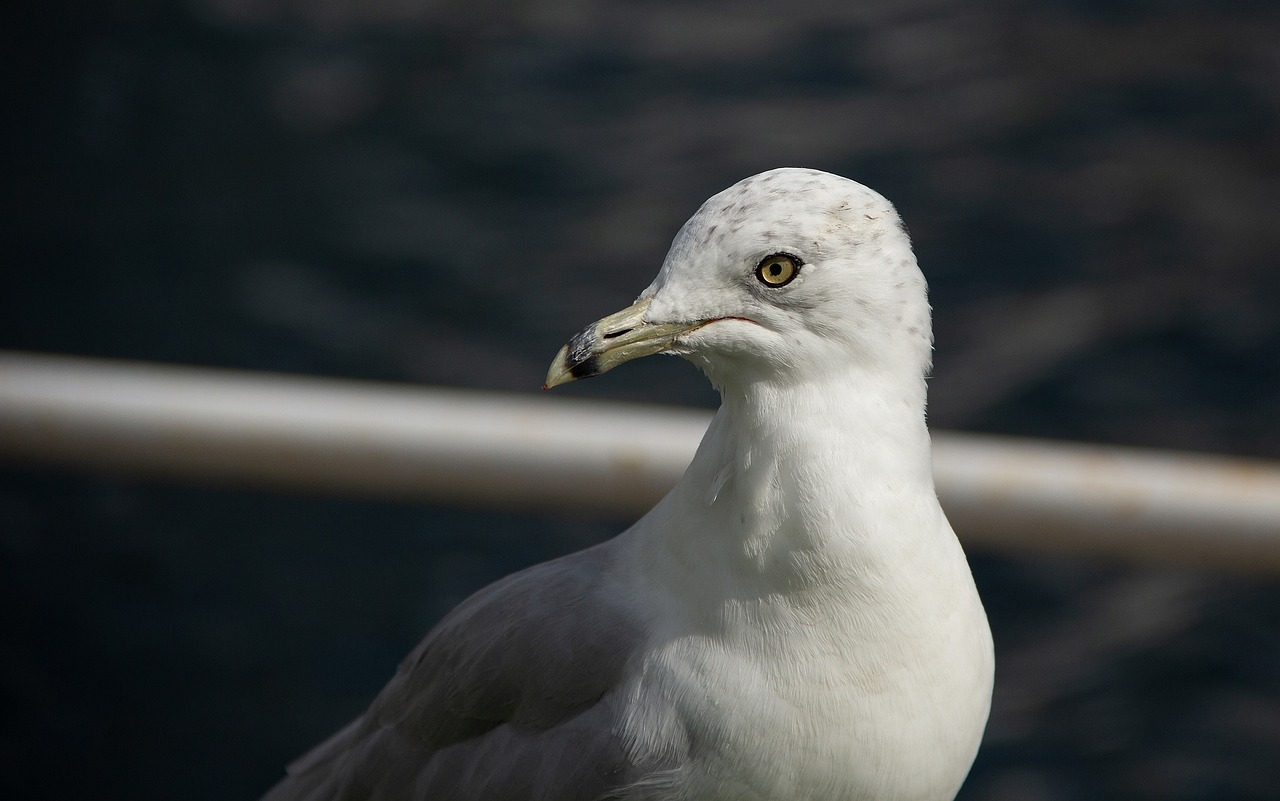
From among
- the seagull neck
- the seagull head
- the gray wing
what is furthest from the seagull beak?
the gray wing

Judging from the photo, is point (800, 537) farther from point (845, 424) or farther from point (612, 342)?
point (612, 342)

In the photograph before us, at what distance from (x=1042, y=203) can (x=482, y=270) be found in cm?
247

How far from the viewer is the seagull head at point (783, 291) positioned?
163 centimetres

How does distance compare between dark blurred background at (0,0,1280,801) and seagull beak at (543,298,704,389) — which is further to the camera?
dark blurred background at (0,0,1280,801)

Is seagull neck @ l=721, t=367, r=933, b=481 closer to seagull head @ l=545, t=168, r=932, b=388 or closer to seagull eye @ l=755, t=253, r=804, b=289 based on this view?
seagull head @ l=545, t=168, r=932, b=388

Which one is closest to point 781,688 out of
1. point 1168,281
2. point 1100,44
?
point 1168,281

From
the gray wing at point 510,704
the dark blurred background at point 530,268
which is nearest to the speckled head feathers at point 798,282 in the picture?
the gray wing at point 510,704

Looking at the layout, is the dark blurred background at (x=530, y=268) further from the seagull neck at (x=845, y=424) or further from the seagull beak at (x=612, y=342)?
the seagull beak at (x=612, y=342)

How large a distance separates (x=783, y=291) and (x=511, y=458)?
2.00 feet

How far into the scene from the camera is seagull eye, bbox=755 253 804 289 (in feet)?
5.40

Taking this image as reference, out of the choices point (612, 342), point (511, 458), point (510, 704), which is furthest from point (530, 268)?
point (612, 342)

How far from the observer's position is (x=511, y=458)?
2.12m

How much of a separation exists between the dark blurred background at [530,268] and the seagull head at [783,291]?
10.1 feet

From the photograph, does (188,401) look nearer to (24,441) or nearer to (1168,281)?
(24,441)
